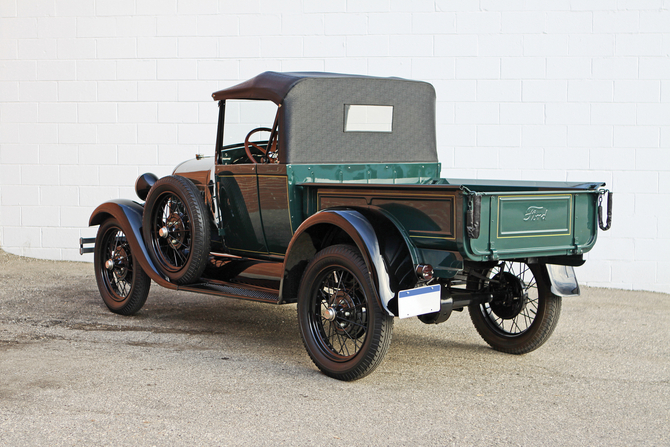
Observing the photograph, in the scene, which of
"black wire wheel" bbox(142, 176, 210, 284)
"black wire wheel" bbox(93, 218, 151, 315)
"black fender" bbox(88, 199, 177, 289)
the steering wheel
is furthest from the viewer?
"black wire wheel" bbox(93, 218, 151, 315)

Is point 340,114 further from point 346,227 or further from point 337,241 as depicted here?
point 346,227

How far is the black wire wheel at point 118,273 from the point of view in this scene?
581 centimetres

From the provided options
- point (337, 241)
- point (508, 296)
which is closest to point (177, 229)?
point (337, 241)

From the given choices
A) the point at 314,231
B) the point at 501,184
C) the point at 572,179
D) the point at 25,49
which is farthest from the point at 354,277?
the point at 25,49

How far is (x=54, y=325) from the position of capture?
556cm

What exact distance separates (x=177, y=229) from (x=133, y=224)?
57cm

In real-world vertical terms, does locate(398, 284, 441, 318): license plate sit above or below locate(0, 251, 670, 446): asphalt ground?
above

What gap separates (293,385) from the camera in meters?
4.07

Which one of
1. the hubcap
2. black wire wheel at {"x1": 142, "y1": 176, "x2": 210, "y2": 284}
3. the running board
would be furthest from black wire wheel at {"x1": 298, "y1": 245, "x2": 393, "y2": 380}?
black wire wheel at {"x1": 142, "y1": 176, "x2": 210, "y2": 284}

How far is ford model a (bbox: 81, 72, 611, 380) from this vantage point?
390 centimetres

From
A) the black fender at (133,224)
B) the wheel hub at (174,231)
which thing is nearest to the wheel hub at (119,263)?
the black fender at (133,224)

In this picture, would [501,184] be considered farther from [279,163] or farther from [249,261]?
[249,261]

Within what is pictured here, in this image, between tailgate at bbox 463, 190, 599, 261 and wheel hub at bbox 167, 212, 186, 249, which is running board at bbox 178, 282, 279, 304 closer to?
wheel hub at bbox 167, 212, 186, 249

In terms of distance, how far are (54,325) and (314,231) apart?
96.8 inches
